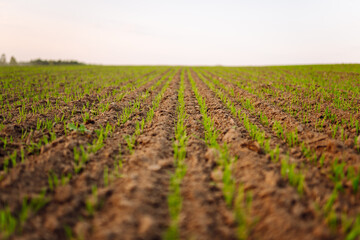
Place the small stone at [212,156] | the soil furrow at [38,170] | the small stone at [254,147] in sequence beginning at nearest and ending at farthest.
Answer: the soil furrow at [38,170] → the small stone at [212,156] → the small stone at [254,147]

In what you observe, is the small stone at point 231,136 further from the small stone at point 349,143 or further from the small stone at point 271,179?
the small stone at point 349,143

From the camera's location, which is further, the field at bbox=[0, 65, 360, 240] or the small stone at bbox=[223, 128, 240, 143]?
the small stone at bbox=[223, 128, 240, 143]

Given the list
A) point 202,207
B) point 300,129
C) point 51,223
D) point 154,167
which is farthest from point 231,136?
point 51,223

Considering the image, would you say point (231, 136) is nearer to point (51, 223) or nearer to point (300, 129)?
point (300, 129)

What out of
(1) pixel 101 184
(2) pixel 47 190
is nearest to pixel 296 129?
(1) pixel 101 184

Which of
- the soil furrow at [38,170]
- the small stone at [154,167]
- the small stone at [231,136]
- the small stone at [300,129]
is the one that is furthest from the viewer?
the small stone at [300,129]

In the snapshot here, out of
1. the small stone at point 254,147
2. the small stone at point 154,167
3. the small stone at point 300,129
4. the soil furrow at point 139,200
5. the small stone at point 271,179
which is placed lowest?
the soil furrow at point 139,200

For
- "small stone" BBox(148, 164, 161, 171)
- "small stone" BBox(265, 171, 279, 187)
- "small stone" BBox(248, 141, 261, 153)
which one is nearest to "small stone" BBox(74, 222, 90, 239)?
"small stone" BBox(148, 164, 161, 171)

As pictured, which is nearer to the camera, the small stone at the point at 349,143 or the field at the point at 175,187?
the field at the point at 175,187

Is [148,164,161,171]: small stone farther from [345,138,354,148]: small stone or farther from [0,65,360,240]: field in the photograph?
[345,138,354,148]: small stone

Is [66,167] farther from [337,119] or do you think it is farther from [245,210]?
[337,119]

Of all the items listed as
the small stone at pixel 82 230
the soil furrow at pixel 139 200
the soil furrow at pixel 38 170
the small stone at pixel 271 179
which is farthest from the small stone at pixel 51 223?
the small stone at pixel 271 179

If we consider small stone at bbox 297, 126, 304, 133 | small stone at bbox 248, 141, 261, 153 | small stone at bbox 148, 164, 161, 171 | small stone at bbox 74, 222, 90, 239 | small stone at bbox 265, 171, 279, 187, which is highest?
small stone at bbox 297, 126, 304, 133

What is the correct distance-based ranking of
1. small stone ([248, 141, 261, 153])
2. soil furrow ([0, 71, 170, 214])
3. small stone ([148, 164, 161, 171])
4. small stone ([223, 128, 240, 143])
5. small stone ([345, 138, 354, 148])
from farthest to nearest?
small stone ([223, 128, 240, 143]), small stone ([345, 138, 354, 148]), small stone ([248, 141, 261, 153]), small stone ([148, 164, 161, 171]), soil furrow ([0, 71, 170, 214])
